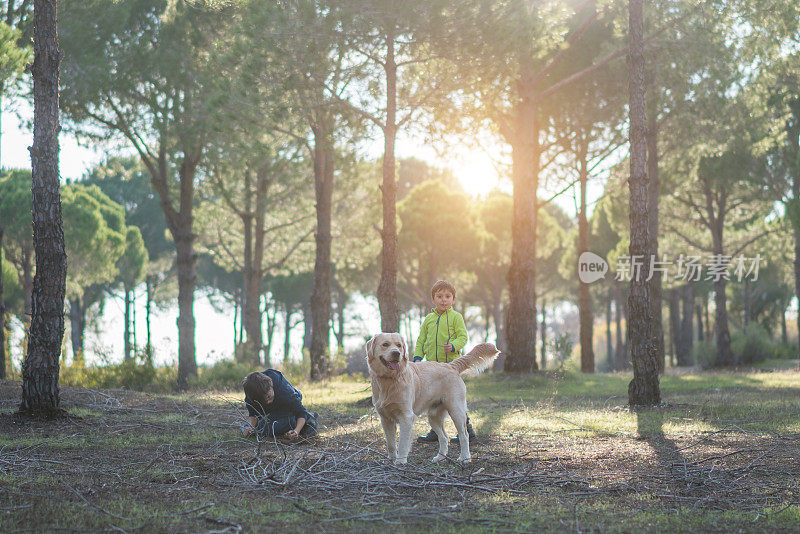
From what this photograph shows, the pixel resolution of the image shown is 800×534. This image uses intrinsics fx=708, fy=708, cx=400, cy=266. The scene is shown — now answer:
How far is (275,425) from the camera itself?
7016mm

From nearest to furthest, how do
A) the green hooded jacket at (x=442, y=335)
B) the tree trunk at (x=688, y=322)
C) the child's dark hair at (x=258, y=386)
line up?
1. the child's dark hair at (x=258, y=386)
2. the green hooded jacket at (x=442, y=335)
3. the tree trunk at (x=688, y=322)

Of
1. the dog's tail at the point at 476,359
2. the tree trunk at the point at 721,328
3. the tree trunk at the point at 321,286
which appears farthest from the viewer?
the tree trunk at the point at 721,328

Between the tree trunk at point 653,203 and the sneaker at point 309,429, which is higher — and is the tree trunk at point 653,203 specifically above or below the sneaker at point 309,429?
above

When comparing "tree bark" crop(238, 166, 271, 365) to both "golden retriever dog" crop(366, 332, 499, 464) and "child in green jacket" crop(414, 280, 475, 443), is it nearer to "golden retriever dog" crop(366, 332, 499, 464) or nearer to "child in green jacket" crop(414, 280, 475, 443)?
"child in green jacket" crop(414, 280, 475, 443)

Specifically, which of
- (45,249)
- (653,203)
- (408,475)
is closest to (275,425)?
(408,475)

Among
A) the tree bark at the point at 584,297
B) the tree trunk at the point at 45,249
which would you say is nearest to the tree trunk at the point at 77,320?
the tree bark at the point at 584,297

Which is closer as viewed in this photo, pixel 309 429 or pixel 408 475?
pixel 408 475

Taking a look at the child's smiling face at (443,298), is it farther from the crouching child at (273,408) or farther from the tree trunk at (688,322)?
the tree trunk at (688,322)

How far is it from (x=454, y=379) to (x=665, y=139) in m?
14.5

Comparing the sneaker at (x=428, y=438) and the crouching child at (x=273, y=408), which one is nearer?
the crouching child at (x=273, y=408)

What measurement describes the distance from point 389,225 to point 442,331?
4.65m

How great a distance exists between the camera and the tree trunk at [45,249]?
8.15 metres

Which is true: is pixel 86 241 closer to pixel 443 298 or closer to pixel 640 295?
pixel 640 295

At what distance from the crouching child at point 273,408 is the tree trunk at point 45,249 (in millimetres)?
2714
